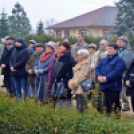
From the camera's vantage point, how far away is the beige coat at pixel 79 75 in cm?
645

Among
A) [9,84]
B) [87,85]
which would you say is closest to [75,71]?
[87,85]

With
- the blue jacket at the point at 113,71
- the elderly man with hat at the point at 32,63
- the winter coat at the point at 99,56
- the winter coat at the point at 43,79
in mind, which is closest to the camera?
the blue jacket at the point at 113,71

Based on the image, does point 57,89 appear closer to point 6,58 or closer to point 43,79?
point 43,79

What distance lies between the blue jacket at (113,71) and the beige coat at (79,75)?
13.5 inches

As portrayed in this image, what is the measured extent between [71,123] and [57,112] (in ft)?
1.44

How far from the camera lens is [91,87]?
253 inches

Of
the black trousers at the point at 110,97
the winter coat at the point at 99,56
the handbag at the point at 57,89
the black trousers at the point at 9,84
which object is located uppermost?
the winter coat at the point at 99,56

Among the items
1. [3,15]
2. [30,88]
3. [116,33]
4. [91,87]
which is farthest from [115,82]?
[3,15]

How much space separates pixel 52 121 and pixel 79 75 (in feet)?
7.13

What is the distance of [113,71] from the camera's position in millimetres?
6270

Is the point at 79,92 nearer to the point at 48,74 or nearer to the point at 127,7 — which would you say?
the point at 48,74

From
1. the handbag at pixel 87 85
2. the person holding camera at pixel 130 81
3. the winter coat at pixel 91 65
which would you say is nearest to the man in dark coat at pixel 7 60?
the winter coat at pixel 91 65

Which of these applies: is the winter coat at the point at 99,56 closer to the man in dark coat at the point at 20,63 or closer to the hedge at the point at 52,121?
the man in dark coat at the point at 20,63

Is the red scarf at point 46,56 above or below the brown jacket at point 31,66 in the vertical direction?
above
